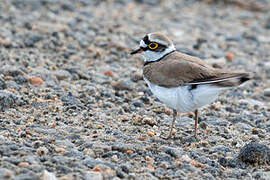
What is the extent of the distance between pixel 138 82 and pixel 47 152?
3.60 m

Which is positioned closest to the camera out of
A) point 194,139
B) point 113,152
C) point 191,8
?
point 113,152

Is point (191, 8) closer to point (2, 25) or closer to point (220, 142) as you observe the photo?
point (2, 25)

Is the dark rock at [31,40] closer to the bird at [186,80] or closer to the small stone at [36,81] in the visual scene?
the small stone at [36,81]

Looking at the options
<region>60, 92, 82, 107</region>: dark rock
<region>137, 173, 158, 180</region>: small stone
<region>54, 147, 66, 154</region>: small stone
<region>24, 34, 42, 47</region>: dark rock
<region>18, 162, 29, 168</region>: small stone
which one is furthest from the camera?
<region>24, 34, 42, 47</region>: dark rock

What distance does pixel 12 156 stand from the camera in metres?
5.12

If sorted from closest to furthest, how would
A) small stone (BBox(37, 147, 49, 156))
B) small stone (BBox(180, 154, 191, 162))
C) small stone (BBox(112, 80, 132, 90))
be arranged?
small stone (BBox(37, 147, 49, 156)) < small stone (BBox(180, 154, 191, 162)) < small stone (BBox(112, 80, 132, 90))

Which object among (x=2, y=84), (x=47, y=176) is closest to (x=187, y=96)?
(x=47, y=176)

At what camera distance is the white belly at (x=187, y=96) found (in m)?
5.94

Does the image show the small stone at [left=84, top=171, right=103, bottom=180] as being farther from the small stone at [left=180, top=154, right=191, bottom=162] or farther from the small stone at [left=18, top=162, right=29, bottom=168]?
the small stone at [left=180, top=154, right=191, bottom=162]

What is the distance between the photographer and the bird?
5.82 m

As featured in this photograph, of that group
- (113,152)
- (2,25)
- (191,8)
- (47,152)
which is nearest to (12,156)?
(47,152)

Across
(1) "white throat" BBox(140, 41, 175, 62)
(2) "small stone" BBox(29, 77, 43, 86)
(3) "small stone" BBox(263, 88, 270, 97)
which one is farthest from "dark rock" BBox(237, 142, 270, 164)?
(2) "small stone" BBox(29, 77, 43, 86)

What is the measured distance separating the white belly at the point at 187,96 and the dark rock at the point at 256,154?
0.77m

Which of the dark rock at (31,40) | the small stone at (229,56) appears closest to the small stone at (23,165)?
the dark rock at (31,40)
